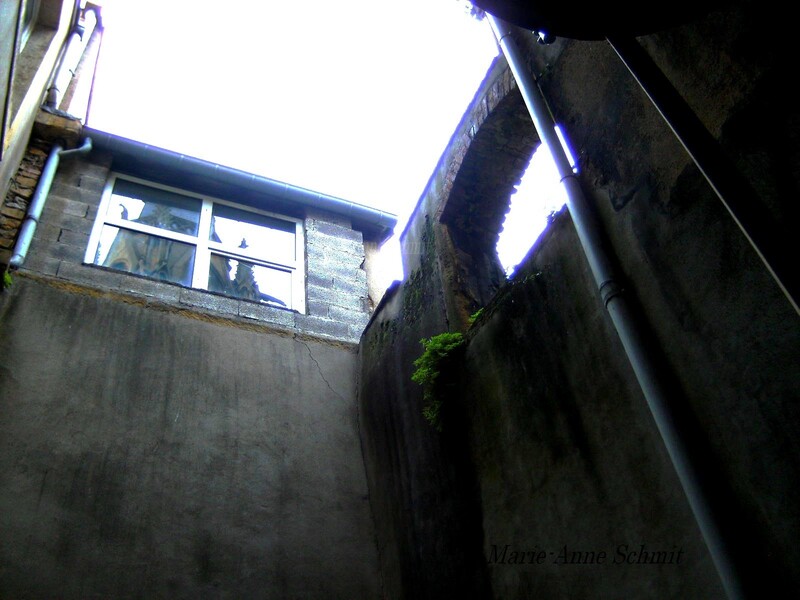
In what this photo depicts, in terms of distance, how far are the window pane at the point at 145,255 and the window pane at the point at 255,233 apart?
0.55 metres

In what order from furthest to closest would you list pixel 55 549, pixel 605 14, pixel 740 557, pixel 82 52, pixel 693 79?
pixel 82 52 < pixel 55 549 < pixel 693 79 < pixel 605 14 < pixel 740 557

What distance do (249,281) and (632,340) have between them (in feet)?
16.3

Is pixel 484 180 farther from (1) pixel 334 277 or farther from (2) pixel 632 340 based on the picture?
(2) pixel 632 340

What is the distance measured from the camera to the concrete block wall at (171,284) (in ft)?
19.1

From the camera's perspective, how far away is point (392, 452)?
5.04 m

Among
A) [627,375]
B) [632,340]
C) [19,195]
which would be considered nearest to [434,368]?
[627,375]

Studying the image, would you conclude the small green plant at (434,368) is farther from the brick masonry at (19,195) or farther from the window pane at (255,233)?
the brick masonry at (19,195)

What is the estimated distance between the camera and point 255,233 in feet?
24.4

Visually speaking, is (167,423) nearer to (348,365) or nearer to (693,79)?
(348,365)

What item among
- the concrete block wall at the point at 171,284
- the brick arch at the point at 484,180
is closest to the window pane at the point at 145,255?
the concrete block wall at the point at 171,284

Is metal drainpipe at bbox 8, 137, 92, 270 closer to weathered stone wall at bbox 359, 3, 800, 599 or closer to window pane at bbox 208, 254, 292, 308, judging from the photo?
window pane at bbox 208, 254, 292, 308

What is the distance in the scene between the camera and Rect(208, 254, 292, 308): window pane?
21.7 feet

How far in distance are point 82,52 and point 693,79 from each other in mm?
8504

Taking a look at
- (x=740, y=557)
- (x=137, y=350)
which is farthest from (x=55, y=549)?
(x=740, y=557)
